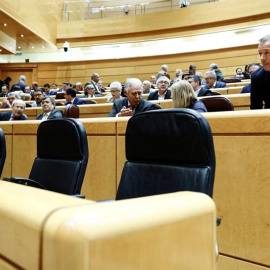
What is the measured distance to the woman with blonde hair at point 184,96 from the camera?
1901 millimetres

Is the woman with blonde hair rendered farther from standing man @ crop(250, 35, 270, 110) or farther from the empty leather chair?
the empty leather chair

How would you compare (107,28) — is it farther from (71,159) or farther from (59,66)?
(71,159)

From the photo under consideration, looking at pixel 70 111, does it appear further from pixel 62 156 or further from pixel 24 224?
pixel 24 224

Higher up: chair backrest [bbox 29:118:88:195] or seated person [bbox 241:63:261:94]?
seated person [bbox 241:63:261:94]

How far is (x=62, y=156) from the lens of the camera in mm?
1507

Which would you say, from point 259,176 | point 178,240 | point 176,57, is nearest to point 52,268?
point 178,240

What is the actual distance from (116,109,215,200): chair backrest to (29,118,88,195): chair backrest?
32 cm

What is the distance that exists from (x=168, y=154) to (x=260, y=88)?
1015 mm

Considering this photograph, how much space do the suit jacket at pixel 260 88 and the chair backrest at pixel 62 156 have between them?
97 centimetres

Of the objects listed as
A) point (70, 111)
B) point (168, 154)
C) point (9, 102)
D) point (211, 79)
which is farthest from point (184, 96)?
point (9, 102)

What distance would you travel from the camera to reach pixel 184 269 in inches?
15.0

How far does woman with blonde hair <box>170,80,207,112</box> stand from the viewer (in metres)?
1.90

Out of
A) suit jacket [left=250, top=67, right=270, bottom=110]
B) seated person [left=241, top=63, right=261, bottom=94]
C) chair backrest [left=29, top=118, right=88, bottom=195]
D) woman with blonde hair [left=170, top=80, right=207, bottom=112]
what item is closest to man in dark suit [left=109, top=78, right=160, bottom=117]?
woman with blonde hair [left=170, top=80, right=207, bottom=112]

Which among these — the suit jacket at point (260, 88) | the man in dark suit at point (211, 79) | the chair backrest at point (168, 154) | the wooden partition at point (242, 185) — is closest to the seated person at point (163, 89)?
the man in dark suit at point (211, 79)
